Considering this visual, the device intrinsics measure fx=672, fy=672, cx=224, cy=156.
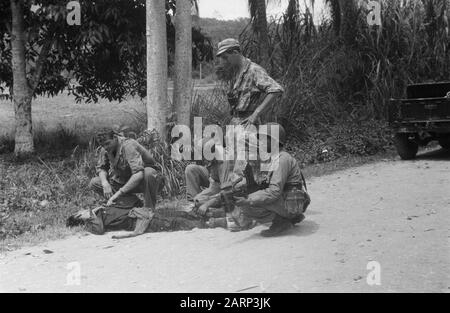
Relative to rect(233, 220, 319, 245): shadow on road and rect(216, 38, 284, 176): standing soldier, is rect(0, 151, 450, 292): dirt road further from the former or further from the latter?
rect(216, 38, 284, 176): standing soldier

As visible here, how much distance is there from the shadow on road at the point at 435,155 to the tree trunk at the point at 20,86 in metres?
6.64

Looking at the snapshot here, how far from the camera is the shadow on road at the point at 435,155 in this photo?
440 inches

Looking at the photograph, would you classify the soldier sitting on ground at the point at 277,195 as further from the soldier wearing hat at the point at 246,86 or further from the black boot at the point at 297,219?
the soldier wearing hat at the point at 246,86

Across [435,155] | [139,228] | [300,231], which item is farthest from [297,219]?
[435,155]

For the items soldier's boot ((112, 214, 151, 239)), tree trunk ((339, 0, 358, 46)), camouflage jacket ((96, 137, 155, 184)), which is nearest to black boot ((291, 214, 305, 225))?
soldier's boot ((112, 214, 151, 239))

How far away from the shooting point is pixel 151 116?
9414 millimetres

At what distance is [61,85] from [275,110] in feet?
13.8

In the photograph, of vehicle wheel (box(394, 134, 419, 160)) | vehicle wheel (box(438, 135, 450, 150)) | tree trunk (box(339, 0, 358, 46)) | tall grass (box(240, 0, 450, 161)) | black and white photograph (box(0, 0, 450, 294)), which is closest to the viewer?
black and white photograph (box(0, 0, 450, 294))

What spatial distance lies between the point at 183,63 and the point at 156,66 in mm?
536

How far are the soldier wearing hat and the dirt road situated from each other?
1.19 meters

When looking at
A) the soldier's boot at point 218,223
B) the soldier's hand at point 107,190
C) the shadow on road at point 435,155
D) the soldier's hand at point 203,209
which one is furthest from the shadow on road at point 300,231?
the shadow on road at point 435,155

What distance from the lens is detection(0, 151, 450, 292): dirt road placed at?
4703 millimetres
